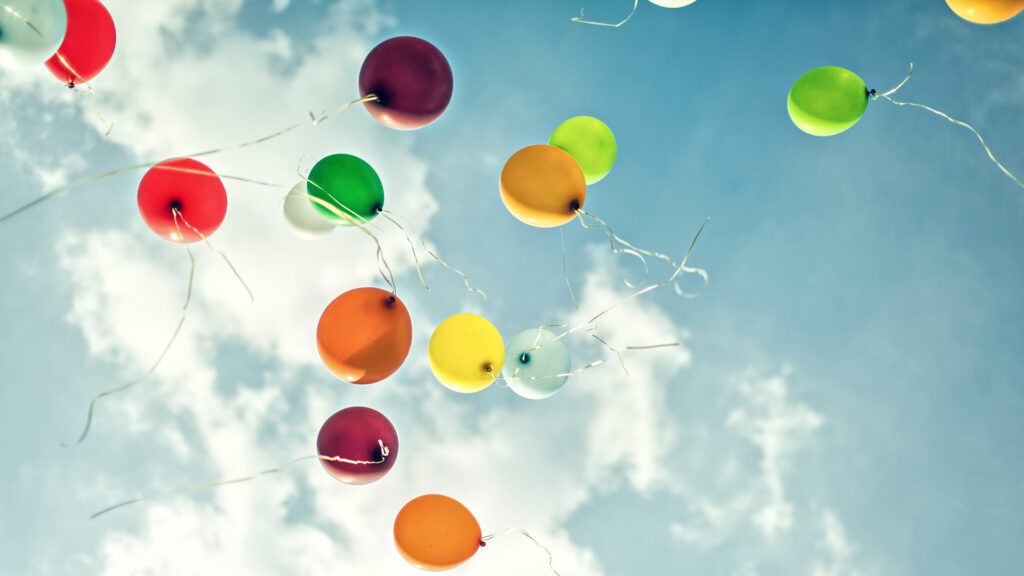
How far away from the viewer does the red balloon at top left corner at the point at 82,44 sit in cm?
308

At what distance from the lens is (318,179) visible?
A: 120 inches

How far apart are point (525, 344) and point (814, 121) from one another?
7.16ft

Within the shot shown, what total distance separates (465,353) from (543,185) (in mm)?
1007

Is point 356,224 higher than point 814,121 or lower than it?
lower

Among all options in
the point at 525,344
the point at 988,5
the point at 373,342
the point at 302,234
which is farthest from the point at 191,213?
the point at 988,5

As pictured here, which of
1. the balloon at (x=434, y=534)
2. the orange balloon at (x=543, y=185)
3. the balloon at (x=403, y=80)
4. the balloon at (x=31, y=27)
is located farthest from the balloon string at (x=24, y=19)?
the balloon at (x=434, y=534)

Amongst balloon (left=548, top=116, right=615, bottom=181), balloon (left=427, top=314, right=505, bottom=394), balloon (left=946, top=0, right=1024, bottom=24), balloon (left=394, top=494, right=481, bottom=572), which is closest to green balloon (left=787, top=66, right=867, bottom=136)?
balloon (left=946, top=0, right=1024, bottom=24)

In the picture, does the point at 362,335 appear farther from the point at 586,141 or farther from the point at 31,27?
the point at 31,27

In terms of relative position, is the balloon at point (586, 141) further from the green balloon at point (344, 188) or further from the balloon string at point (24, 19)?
the balloon string at point (24, 19)

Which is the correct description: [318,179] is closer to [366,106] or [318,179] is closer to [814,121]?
[366,106]

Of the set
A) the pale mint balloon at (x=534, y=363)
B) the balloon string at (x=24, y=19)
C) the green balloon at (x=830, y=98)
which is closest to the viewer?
the balloon string at (x=24, y=19)

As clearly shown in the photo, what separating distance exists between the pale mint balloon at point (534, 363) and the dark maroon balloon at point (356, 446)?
2.70ft

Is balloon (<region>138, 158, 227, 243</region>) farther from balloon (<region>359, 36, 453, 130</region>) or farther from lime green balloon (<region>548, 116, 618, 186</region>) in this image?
lime green balloon (<region>548, 116, 618, 186</region>)

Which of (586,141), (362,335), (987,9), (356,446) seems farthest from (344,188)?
(987,9)
